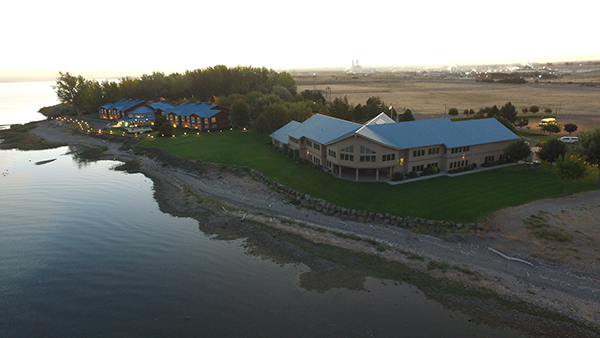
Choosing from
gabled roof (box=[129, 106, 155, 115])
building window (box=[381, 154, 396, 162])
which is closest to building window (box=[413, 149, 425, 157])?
building window (box=[381, 154, 396, 162])

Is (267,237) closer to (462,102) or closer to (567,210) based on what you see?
(567,210)

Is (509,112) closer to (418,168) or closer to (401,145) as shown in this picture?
(418,168)

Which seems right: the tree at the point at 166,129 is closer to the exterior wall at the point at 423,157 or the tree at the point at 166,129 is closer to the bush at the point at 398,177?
the bush at the point at 398,177

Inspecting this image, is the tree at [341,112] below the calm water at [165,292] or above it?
above

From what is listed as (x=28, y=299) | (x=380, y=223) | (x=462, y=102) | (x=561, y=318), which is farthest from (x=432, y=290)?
(x=462, y=102)

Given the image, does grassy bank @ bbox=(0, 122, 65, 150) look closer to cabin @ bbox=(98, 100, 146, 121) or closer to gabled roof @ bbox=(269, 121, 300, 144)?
cabin @ bbox=(98, 100, 146, 121)

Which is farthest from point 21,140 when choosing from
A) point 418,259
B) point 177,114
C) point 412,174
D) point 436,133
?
point 418,259

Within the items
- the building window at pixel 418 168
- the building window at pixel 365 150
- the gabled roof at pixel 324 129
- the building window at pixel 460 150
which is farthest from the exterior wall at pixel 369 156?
the building window at pixel 460 150
